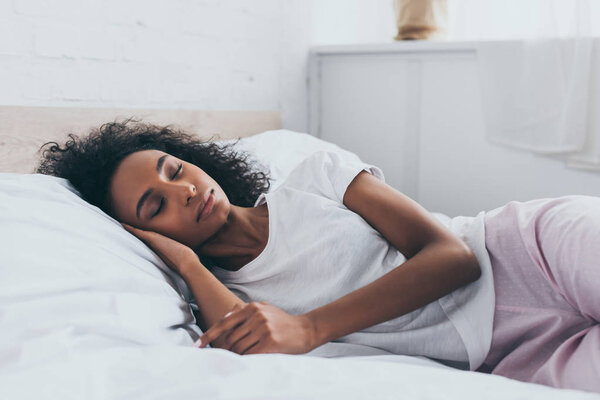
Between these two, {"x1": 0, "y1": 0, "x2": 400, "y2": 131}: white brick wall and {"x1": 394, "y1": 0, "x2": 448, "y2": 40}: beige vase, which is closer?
{"x1": 0, "y1": 0, "x2": 400, "y2": 131}: white brick wall

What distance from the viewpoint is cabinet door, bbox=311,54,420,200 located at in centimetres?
211

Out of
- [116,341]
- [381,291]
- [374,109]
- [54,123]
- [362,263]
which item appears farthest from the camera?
[374,109]

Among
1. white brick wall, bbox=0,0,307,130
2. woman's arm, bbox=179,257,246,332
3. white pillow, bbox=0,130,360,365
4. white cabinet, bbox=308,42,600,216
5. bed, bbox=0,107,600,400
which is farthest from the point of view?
white cabinet, bbox=308,42,600,216

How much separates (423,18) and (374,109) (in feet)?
1.22

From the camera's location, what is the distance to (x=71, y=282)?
75 cm

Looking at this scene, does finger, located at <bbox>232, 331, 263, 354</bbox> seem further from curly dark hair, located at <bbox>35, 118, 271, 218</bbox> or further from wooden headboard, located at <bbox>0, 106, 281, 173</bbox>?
wooden headboard, located at <bbox>0, 106, 281, 173</bbox>

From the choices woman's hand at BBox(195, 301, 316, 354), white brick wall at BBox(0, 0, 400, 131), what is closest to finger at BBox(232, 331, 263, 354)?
woman's hand at BBox(195, 301, 316, 354)

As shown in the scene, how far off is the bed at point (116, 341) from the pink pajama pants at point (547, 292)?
0.15 m

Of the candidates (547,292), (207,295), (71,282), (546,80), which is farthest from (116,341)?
(546,80)

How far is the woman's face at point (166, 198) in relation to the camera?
1.00 metres

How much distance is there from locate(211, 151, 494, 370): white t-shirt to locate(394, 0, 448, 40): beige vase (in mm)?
1113

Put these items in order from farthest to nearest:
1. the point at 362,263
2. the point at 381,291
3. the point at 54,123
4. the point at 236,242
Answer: the point at 54,123 < the point at 236,242 < the point at 362,263 < the point at 381,291

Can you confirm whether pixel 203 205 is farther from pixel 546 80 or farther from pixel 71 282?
pixel 546 80

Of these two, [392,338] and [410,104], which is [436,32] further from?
[392,338]
